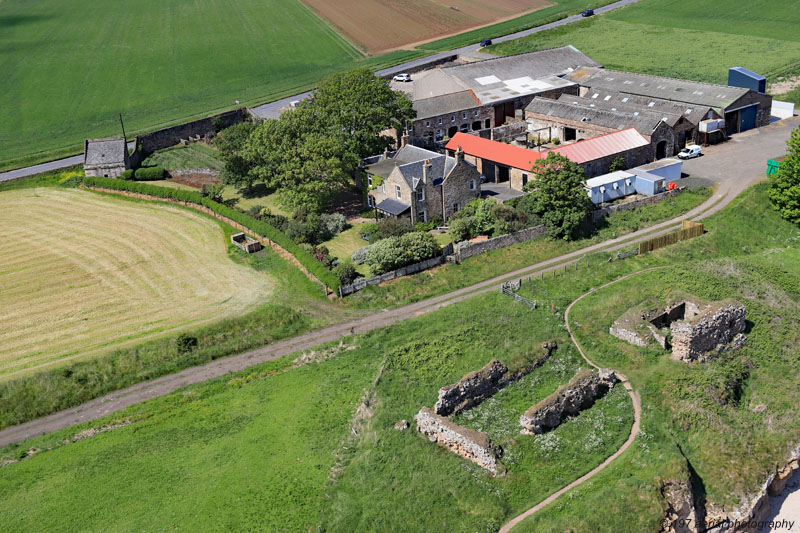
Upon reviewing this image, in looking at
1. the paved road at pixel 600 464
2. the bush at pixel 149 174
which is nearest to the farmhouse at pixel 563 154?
the paved road at pixel 600 464

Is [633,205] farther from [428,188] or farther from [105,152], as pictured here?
[105,152]

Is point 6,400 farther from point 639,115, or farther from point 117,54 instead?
point 117,54

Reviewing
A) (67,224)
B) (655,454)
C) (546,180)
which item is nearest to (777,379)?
(655,454)

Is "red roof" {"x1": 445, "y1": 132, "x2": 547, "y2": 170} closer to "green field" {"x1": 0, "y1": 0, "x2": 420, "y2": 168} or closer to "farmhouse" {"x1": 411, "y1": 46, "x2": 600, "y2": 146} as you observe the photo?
"farmhouse" {"x1": 411, "y1": 46, "x2": 600, "y2": 146}

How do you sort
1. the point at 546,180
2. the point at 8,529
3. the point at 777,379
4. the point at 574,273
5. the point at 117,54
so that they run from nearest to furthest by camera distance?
the point at 8,529, the point at 777,379, the point at 574,273, the point at 546,180, the point at 117,54

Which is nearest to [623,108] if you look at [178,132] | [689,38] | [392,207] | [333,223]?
[392,207]

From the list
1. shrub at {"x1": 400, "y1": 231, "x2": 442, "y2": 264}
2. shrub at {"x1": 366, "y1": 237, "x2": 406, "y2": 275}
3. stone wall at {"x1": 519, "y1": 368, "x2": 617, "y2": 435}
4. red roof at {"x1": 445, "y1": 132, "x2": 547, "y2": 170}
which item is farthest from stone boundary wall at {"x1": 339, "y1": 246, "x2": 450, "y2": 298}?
stone wall at {"x1": 519, "y1": 368, "x2": 617, "y2": 435}
